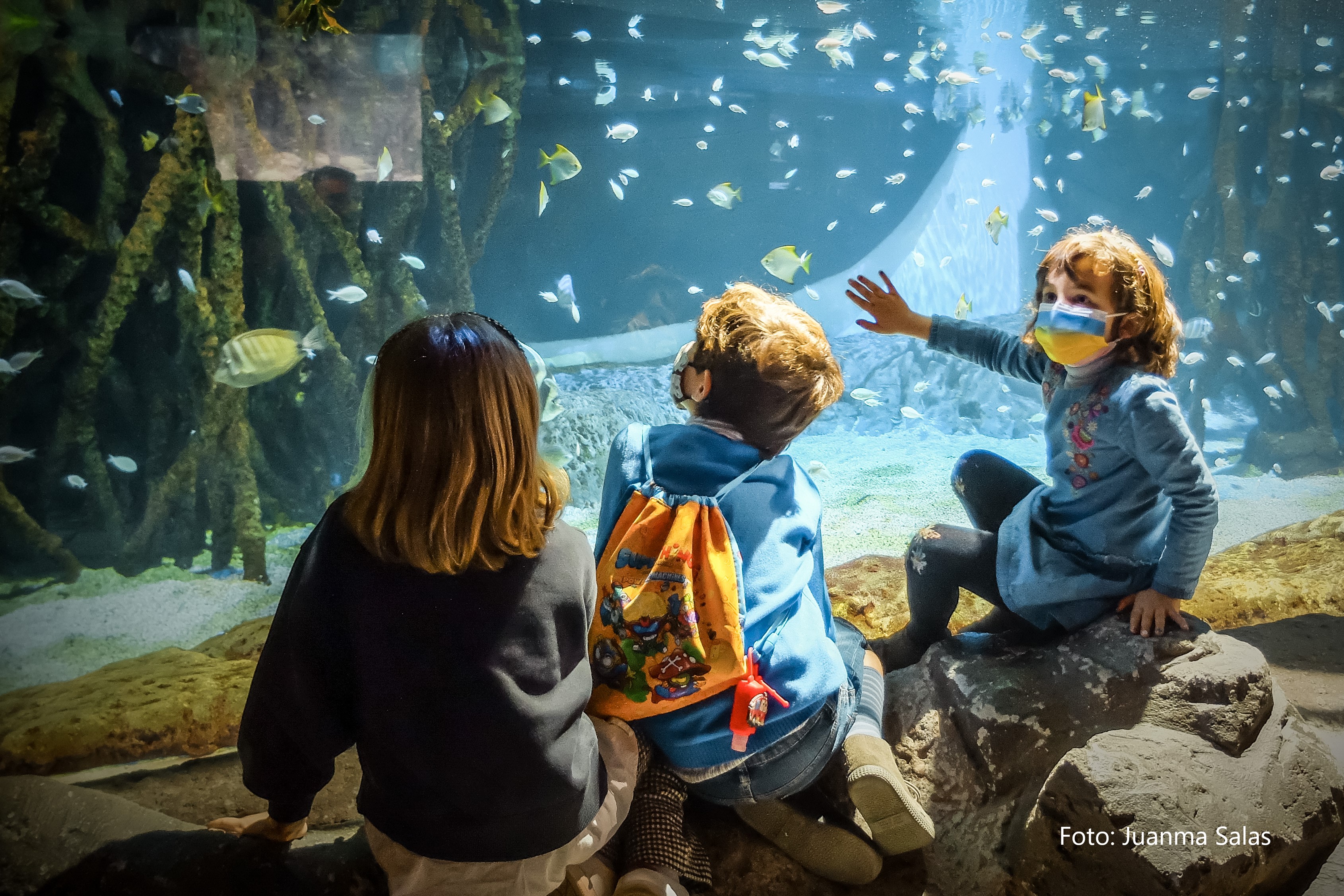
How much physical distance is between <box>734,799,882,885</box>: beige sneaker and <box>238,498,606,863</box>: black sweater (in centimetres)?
65

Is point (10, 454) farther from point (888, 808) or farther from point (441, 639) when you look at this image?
point (888, 808)

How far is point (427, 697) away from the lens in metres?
1.39

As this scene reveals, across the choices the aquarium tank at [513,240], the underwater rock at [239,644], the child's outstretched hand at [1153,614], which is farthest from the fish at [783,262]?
the underwater rock at [239,644]

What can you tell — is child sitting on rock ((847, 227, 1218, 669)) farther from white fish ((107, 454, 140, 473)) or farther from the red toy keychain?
white fish ((107, 454, 140, 473))

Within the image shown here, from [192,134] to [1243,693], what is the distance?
723 cm

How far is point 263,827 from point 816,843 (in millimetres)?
1413

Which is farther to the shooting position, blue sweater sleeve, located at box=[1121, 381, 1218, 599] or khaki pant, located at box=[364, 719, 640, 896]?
blue sweater sleeve, located at box=[1121, 381, 1218, 599]

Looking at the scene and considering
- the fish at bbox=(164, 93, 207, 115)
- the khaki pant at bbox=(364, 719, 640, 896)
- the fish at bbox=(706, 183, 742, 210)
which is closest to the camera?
the khaki pant at bbox=(364, 719, 640, 896)

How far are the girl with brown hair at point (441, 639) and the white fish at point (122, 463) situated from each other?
5.96 meters

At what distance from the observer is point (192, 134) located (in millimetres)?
5449

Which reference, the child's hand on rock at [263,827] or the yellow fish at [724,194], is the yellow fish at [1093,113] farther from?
the child's hand on rock at [263,827]

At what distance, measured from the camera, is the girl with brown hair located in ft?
4.40

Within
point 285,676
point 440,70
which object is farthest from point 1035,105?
point 285,676

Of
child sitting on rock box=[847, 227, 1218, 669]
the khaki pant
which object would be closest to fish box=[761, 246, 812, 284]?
child sitting on rock box=[847, 227, 1218, 669]
